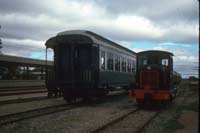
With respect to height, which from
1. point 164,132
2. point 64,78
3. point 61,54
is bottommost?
point 164,132

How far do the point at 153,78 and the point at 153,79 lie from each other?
0.16 ft

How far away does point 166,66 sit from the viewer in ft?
57.8

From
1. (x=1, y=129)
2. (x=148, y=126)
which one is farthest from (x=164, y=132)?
(x=1, y=129)

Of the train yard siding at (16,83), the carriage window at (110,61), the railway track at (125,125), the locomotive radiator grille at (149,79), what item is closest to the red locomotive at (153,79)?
the locomotive radiator grille at (149,79)

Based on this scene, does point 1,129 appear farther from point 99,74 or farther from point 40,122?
point 99,74

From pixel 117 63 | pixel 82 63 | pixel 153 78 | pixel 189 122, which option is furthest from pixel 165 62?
pixel 189 122

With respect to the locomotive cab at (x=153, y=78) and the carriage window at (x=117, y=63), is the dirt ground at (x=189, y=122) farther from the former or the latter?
the carriage window at (x=117, y=63)

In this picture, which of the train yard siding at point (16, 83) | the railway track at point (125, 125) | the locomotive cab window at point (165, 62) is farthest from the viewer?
the train yard siding at point (16, 83)

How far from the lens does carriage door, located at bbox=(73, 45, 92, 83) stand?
17.9 meters

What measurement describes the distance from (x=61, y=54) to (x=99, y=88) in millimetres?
2780

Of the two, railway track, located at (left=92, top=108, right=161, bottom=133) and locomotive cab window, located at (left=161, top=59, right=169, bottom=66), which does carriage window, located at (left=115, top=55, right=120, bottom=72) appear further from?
railway track, located at (left=92, top=108, right=161, bottom=133)

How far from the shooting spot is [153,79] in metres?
17.0

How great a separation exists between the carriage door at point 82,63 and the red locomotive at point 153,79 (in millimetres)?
2454

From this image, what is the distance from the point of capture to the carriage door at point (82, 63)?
1791cm
